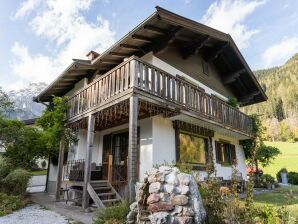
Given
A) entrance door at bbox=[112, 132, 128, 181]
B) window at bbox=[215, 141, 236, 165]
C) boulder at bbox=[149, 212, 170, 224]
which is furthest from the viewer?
window at bbox=[215, 141, 236, 165]

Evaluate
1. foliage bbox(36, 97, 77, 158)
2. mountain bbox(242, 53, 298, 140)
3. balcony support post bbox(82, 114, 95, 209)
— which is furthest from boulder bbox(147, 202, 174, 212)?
mountain bbox(242, 53, 298, 140)

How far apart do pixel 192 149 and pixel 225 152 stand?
13.8 ft

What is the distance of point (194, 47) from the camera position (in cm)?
1334

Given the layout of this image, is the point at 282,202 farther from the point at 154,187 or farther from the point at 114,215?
the point at 114,215

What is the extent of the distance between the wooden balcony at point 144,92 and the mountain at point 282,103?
61945 mm

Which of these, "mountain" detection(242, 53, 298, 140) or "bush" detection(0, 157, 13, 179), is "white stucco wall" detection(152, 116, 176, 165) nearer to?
"bush" detection(0, 157, 13, 179)

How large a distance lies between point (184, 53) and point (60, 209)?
9432mm

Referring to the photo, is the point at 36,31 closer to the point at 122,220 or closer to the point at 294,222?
the point at 122,220

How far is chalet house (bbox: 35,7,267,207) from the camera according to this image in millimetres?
8844

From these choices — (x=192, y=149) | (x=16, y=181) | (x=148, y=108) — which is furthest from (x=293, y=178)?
(x=16, y=181)

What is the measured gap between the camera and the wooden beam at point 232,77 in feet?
56.1

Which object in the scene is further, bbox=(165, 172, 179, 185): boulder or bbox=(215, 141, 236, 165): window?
bbox=(215, 141, 236, 165): window

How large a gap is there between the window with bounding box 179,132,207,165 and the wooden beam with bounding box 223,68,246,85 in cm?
592

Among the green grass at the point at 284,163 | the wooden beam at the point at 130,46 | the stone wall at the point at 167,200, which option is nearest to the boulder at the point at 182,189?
the stone wall at the point at 167,200
